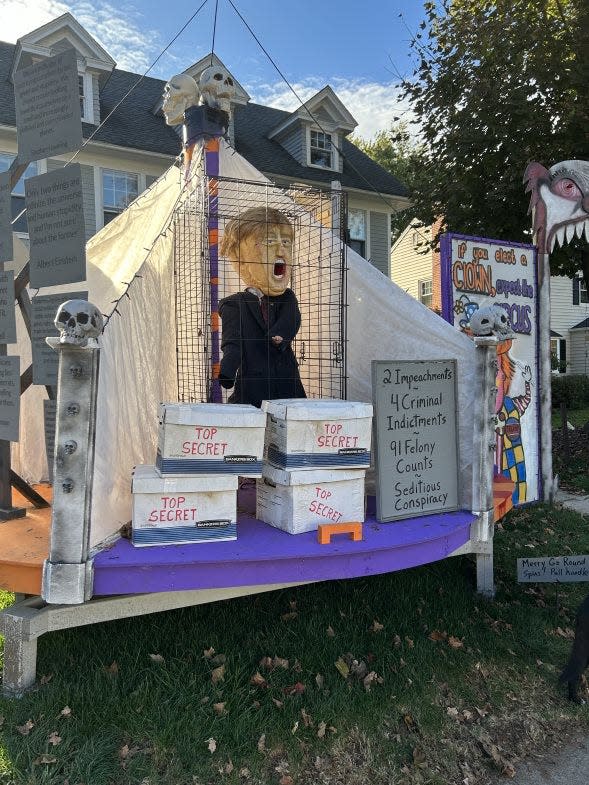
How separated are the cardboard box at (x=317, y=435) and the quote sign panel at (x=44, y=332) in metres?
1.27

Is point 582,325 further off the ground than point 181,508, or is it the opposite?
point 582,325

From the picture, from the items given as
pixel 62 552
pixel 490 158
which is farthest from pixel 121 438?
pixel 490 158

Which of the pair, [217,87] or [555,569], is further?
[217,87]

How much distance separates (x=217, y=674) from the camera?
10.0ft

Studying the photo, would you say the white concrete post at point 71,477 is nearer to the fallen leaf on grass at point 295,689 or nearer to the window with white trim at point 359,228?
the fallen leaf on grass at point 295,689

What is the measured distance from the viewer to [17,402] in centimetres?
349

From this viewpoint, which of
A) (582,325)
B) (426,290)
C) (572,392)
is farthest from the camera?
(426,290)

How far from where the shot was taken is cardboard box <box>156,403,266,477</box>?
2.79m

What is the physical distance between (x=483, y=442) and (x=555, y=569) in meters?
0.99

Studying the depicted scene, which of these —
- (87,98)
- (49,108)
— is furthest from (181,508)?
(87,98)

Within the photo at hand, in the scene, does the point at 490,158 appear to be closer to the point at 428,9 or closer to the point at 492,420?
the point at 428,9

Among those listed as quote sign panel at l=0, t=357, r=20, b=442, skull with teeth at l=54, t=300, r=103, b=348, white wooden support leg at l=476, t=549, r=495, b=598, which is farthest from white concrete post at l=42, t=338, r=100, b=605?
white wooden support leg at l=476, t=549, r=495, b=598

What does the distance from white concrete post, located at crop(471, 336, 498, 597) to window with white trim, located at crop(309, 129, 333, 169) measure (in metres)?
13.7

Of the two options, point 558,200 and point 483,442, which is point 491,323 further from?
point 558,200
